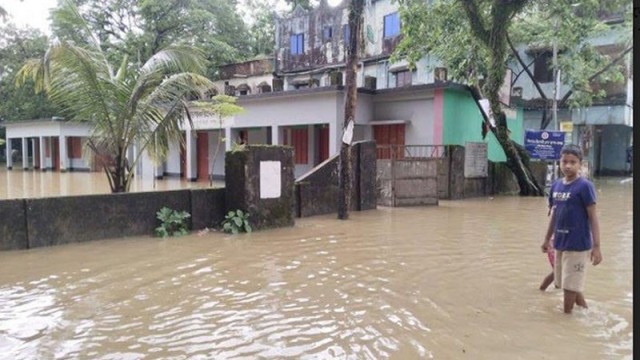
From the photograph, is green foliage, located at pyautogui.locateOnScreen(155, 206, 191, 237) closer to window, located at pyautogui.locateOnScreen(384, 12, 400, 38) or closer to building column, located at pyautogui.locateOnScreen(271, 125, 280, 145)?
building column, located at pyautogui.locateOnScreen(271, 125, 280, 145)

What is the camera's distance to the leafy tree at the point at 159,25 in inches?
1131

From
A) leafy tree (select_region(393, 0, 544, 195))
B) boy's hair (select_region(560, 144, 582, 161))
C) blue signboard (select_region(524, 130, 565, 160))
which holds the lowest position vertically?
boy's hair (select_region(560, 144, 582, 161))

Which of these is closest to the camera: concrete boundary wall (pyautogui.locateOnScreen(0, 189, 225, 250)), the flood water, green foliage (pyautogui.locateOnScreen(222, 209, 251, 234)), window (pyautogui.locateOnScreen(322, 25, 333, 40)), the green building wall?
the flood water

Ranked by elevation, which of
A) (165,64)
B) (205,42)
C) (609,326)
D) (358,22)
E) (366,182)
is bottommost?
(609,326)

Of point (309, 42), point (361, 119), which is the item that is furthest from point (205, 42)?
point (361, 119)

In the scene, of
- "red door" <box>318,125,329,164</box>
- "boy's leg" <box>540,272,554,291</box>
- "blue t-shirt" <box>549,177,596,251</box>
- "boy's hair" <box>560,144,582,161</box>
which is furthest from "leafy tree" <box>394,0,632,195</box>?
"blue t-shirt" <box>549,177,596,251</box>

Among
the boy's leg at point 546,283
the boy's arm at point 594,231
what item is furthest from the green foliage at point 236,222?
the boy's arm at point 594,231

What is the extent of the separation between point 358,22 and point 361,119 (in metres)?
7.36

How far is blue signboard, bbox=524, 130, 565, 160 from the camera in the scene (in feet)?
56.3

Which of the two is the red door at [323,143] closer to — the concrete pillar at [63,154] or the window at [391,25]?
the window at [391,25]

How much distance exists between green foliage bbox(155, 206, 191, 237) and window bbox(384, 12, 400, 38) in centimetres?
2043

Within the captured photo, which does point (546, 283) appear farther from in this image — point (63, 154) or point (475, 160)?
point (63, 154)

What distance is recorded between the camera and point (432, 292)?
5.59m

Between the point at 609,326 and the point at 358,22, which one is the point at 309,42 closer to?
the point at 358,22
